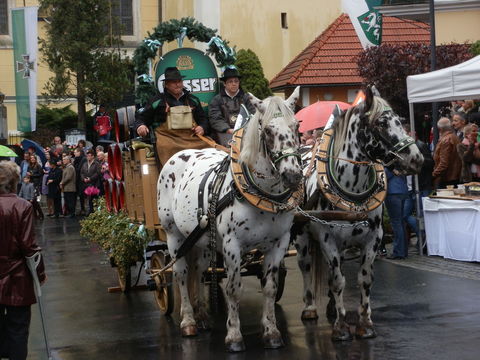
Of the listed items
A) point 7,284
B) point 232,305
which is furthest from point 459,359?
point 7,284

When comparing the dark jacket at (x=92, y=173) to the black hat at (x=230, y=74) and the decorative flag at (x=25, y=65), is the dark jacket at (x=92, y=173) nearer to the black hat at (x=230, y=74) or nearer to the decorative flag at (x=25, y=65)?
the decorative flag at (x=25, y=65)

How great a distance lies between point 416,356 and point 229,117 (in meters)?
3.86

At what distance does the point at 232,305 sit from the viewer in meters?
8.33

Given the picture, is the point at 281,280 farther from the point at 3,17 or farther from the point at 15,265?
the point at 3,17

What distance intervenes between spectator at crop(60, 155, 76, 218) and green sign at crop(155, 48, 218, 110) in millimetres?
15574

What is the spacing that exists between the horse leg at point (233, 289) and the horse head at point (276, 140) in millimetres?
776

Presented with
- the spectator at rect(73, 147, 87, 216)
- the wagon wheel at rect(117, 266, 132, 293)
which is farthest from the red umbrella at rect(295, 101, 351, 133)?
the spectator at rect(73, 147, 87, 216)

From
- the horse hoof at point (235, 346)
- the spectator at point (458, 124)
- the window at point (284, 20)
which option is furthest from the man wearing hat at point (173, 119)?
the window at point (284, 20)

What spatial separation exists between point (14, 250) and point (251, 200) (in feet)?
6.58

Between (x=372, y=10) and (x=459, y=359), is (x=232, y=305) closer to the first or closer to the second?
(x=459, y=359)

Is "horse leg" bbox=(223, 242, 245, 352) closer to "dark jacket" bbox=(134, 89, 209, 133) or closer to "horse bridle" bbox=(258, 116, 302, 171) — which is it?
"horse bridle" bbox=(258, 116, 302, 171)

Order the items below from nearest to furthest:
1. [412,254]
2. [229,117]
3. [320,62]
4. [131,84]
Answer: [229,117], [412,254], [320,62], [131,84]

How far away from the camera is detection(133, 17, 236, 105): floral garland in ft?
37.1

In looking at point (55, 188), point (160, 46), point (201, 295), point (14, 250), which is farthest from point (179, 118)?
point (55, 188)
